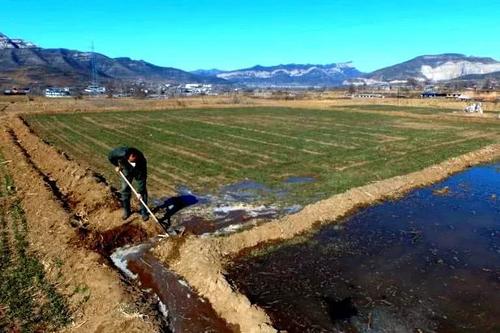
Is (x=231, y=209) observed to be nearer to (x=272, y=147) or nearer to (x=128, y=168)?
(x=128, y=168)

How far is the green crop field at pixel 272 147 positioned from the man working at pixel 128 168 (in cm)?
353

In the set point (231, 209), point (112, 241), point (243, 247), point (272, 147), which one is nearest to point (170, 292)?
point (243, 247)

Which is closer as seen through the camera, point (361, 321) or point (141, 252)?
point (361, 321)

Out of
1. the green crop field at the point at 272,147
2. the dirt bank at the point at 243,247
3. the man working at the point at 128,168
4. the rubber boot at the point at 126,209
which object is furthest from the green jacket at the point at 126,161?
the green crop field at the point at 272,147

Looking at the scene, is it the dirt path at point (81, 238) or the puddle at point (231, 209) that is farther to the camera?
the puddle at point (231, 209)

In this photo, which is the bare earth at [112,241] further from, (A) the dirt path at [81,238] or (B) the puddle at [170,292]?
(B) the puddle at [170,292]

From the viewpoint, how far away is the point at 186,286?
345 inches

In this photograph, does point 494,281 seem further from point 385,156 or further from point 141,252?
point 385,156

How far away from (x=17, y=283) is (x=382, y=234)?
8394 mm

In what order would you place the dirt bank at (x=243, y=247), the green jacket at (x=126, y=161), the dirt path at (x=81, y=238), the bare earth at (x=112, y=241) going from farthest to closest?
the green jacket at (x=126, y=161), the dirt bank at (x=243, y=247), the bare earth at (x=112, y=241), the dirt path at (x=81, y=238)

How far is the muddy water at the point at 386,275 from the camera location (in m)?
7.66

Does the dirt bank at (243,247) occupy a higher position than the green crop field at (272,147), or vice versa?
the green crop field at (272,147)

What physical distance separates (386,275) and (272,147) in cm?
1575

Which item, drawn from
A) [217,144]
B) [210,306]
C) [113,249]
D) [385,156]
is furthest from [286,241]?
[217,144]
